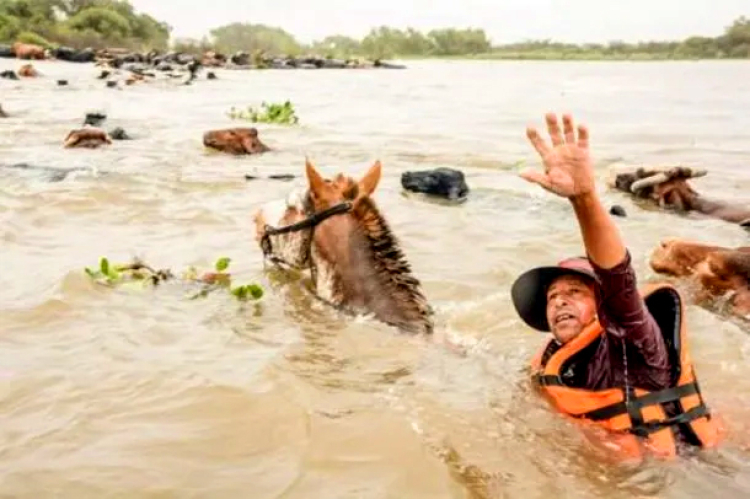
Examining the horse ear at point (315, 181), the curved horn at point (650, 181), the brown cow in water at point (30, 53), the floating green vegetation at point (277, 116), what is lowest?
the brown cow in water at point (30, 53)

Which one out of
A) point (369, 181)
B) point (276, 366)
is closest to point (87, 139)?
point (369, 181)

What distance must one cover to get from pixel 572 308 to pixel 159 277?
11.4 ft

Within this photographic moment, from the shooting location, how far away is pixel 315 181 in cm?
613

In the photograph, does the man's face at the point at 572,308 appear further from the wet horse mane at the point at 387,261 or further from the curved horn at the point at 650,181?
the curved horn at the point at 650,181

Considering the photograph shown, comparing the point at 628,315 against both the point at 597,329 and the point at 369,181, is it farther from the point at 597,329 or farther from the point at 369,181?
the point at 369,181

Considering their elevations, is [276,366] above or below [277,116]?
above

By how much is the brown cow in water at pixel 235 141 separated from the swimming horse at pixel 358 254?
9640mm

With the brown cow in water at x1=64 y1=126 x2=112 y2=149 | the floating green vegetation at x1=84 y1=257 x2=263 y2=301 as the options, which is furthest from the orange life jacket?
the brown cow in water at x1=64 y1=126 x2=112 y2=149

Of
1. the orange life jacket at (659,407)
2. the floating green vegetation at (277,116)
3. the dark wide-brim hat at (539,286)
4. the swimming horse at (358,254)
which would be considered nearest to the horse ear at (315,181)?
the swimming horse at (358,254)

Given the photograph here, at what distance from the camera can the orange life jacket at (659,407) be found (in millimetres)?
4258

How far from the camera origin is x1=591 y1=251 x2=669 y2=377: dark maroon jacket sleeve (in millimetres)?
3941

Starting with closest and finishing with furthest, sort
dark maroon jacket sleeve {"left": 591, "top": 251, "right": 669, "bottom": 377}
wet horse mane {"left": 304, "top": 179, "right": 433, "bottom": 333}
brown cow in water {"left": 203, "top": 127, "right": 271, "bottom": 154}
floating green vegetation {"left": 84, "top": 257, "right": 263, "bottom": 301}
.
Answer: dark maroon jacket sleeve {"left": 591, "top": 251, "right": 669, "bottom": 377} < wet horse mane {"left": 304, "top": 179, "right": 433, "bottom": 333} < floating green vegetation {"left": 84, "top": 257, "right": 263, "bottom": 301} < brown cow in water {"left": 203, "top": 127, "right": 271, "bottom": 154}

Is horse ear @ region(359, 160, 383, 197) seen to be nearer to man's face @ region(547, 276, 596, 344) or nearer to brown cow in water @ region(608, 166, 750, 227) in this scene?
man's face @ region(547, 276, 596, 344)

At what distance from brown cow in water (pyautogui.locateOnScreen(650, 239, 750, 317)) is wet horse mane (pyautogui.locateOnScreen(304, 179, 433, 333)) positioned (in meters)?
2.55
